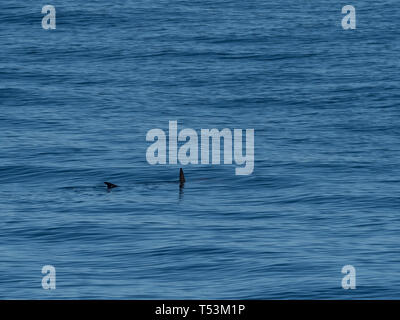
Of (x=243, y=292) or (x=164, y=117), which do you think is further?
(x=164, y=117)

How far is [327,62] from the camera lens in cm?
7581

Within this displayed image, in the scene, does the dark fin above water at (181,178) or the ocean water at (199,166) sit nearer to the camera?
the ocean water at (199,166)

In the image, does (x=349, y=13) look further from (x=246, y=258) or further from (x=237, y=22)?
(x=246, y=258)

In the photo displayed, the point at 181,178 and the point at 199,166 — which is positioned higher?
the point at 199,166

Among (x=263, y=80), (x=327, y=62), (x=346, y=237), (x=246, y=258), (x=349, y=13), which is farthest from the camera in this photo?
(x=349, y=13)

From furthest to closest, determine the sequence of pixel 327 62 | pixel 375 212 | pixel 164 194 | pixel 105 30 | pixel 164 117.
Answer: pixel 105 30 → pixel 327 62 → pixel 164 117 → pixel 164 194 → pixel 375 212

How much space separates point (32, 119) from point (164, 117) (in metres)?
8.14

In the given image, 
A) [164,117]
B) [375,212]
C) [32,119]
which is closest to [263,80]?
[164,117]

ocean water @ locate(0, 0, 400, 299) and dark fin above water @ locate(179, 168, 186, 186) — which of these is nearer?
ocean water @ locate(0, 0, 400, 299)

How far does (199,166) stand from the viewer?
1925 inches

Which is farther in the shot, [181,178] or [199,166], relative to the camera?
[199,166]

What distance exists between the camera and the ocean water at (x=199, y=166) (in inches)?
1134

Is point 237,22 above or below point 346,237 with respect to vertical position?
above

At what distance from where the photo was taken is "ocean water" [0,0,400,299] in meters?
28.8
